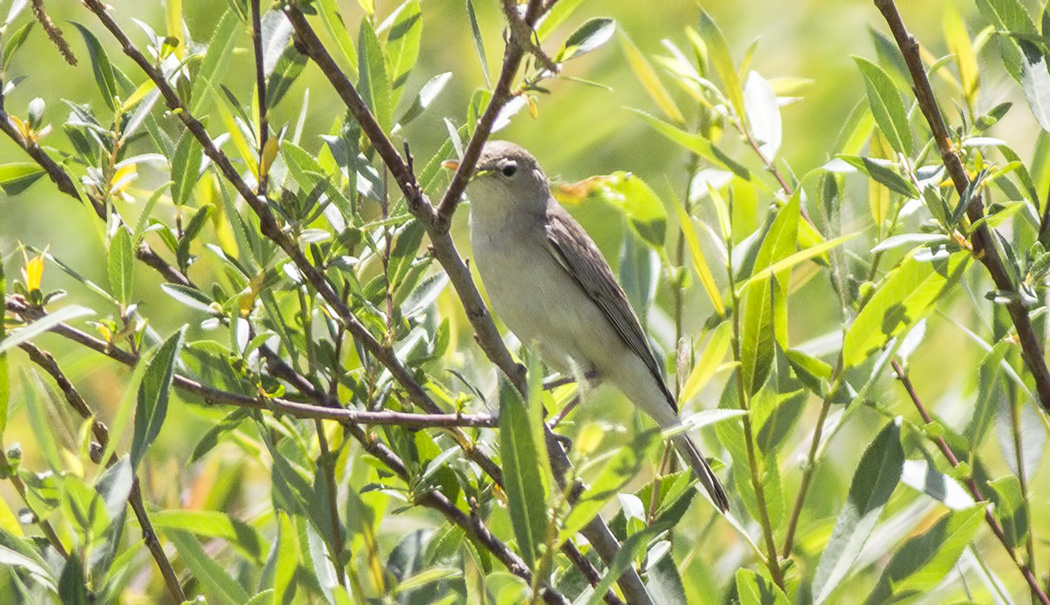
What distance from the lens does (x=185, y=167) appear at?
1.71m

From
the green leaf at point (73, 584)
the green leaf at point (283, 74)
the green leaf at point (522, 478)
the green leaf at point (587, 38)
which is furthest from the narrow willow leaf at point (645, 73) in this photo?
the green leaf at point (73, 584)

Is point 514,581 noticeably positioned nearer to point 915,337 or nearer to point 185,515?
point 185,515

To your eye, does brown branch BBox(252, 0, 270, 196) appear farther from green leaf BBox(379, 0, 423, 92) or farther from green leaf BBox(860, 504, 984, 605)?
green leaf BBox(860, 504, 984, 605)

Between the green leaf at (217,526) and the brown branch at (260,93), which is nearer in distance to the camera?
the green leaf at (217,526)

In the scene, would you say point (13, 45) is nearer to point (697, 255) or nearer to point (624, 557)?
point (697, 255)

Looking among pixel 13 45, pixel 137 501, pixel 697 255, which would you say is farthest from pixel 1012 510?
pixel 13 45

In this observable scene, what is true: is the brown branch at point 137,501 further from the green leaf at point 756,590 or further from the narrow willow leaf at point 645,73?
the narrow willow leaf at point 645,73

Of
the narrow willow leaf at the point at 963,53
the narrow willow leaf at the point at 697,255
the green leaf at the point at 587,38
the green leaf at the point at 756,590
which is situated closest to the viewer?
the green leaf at the point at 756,590

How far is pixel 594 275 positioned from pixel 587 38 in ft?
6.84

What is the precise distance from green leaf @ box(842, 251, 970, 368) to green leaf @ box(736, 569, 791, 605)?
36 cm

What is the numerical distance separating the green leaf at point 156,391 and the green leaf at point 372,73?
490 millimetres

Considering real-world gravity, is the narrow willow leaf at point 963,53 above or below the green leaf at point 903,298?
above

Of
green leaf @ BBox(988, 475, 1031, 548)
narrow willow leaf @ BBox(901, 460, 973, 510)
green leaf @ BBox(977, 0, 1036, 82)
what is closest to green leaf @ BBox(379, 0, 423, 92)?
green leaf @ BBox(977, 0, 1036, 82)

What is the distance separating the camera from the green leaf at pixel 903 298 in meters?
1.51
